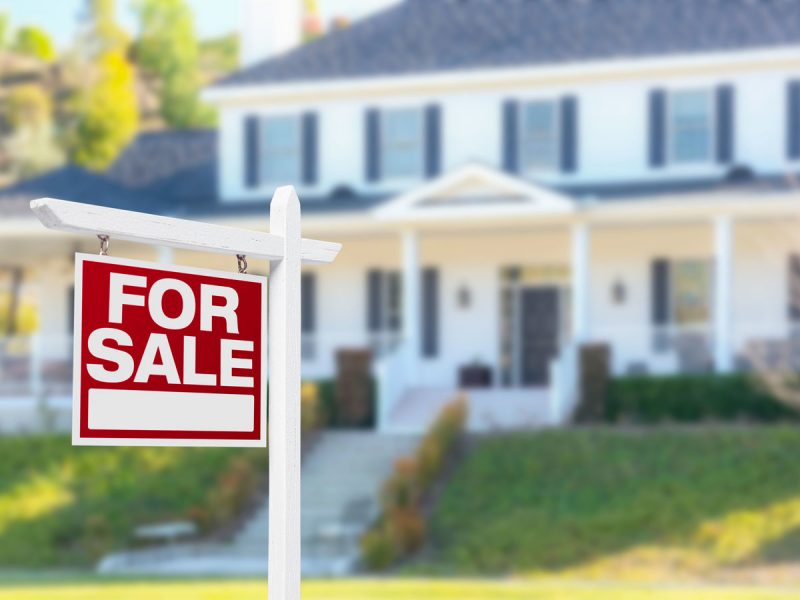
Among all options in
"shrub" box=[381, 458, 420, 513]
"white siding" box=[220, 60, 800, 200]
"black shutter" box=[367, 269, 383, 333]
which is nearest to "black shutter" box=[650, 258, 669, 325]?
"white siding" box=[220, 60, 800, 200]

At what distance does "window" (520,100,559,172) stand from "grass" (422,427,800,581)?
599 centimetres

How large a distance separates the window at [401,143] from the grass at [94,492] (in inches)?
259

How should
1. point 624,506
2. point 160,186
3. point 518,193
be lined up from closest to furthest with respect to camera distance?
point 624,506, point 518,193, point 160,186

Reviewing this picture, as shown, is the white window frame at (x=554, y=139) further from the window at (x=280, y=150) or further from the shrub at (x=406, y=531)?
the shrub at (x=406, y=531)

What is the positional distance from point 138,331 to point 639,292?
21.3 m

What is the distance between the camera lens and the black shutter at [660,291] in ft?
86.2

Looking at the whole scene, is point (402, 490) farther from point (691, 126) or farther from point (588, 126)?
point (691, 126)

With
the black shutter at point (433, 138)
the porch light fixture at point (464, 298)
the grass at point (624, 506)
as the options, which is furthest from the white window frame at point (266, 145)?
the grass at point (624, 506)

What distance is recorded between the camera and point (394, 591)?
15.4 meters

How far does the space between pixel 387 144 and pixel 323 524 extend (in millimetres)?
8903

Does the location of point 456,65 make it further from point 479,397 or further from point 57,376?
point 57,376

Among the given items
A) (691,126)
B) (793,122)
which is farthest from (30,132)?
(793,122)

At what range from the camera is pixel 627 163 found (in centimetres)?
2645

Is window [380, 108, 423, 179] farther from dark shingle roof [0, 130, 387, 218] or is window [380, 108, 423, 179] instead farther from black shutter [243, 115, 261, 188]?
black shutter [243, 115, 261, 188]
